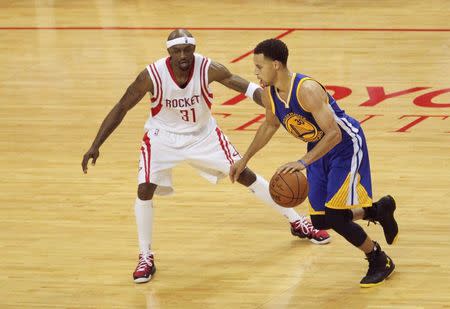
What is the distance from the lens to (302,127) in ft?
21.8

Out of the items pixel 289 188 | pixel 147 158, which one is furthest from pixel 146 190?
pixel 289 188

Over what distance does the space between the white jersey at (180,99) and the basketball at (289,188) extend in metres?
0.92

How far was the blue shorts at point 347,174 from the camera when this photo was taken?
6711 mm

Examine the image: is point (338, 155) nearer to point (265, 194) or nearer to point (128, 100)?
point (265, 194)

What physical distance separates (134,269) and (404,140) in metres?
3.68

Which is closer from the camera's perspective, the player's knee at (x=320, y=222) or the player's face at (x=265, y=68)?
the player's face at (x=265, y=68)

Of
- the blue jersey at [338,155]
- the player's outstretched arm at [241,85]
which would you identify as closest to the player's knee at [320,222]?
the blue jersey at [338,155]

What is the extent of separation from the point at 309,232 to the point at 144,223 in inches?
46.6

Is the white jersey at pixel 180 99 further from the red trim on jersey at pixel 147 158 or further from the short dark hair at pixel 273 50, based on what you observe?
the short dark hair at pixel 273 50

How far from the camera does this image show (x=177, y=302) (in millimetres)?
6785

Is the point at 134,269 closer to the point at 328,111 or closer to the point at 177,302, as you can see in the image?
the point at 177,302

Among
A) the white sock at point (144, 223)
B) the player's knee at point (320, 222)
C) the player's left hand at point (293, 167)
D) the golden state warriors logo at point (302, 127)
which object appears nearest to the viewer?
the player's left hand at point (293, 167)

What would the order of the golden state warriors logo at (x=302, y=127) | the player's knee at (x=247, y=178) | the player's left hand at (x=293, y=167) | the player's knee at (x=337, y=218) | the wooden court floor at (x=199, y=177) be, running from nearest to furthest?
the player's left hand at (x=293, y=167) < the golden state warriors logo at (x=302, y=127) < the player's knee at (x=337, y=218) < the wooden court floor at (x=199, y=177) < the player's knee at (x=247, y=178)

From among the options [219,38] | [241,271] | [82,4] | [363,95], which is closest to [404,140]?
[363,95]
